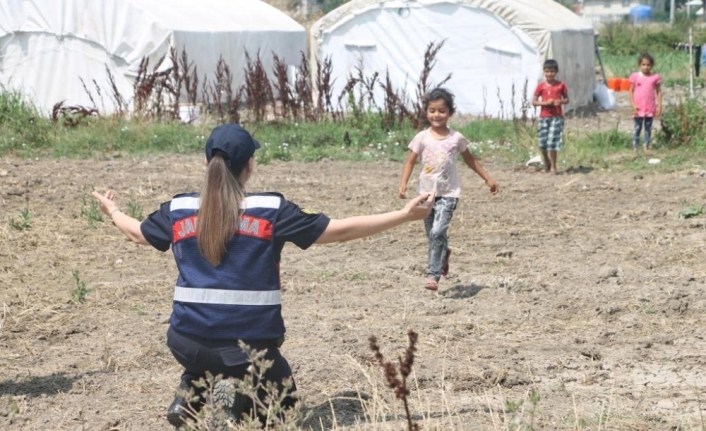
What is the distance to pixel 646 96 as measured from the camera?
13.7 metres

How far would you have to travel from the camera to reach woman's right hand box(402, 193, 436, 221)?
4.05m

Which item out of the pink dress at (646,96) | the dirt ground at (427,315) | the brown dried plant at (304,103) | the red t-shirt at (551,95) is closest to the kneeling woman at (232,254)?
the dirt ground at (427,315)

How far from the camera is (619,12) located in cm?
9225

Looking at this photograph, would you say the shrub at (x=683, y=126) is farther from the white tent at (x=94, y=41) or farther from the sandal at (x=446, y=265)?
the white tent at (x=94, y=41)

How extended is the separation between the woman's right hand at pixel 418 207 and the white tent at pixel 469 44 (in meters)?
14.6

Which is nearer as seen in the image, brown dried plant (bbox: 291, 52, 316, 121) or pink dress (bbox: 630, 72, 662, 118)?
pink dress (bbox: 630, 72, 662, 118)

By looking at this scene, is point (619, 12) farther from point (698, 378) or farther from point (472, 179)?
point (698, 378)

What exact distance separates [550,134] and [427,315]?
262 inches

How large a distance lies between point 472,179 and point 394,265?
4277mm

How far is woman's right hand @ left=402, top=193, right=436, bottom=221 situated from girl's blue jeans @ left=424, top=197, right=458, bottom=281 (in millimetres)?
2756

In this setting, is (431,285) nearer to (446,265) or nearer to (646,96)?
(446,265)

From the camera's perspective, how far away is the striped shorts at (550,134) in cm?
1248

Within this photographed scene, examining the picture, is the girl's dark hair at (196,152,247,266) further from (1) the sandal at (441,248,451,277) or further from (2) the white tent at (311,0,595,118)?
(2) the white tent at (311,0,595,118)

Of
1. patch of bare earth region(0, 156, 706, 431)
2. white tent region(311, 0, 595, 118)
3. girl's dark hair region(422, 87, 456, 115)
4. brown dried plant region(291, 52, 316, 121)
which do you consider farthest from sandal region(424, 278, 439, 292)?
white tent region(311, 0, 595, 118)
